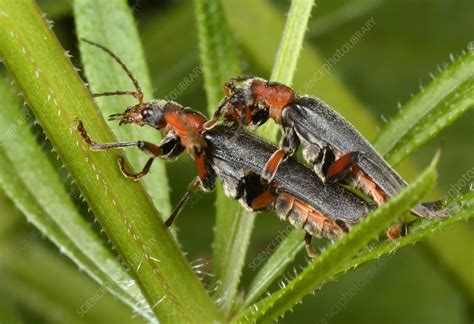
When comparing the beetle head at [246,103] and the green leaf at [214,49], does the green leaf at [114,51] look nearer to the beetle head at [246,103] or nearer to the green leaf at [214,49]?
the green leaf at [214,49]

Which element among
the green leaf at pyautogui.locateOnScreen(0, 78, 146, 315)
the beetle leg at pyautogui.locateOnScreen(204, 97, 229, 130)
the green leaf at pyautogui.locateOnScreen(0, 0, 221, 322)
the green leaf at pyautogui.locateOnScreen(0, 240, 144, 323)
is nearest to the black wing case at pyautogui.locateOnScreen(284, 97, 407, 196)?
the beetle leg at pyautogui.locateOnScreen(204, 97, 229, 130)

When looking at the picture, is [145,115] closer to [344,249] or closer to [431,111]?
[431,111]

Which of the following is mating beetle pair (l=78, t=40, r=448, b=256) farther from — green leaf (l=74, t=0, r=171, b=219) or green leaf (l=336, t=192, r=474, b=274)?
green leaf (l=336, t=192, r=474, b=274)

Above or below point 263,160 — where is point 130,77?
below

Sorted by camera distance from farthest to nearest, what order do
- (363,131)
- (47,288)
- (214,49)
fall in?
(363,131), (47,288), (214,49)

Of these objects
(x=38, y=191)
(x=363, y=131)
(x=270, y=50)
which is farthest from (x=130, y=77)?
(x=363, y=131)

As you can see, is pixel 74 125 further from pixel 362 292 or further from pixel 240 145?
pixel 362 292

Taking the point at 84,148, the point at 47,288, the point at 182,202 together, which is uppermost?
the point at 84,148

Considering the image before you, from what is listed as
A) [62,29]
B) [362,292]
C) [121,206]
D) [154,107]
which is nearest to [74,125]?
[121,206]
